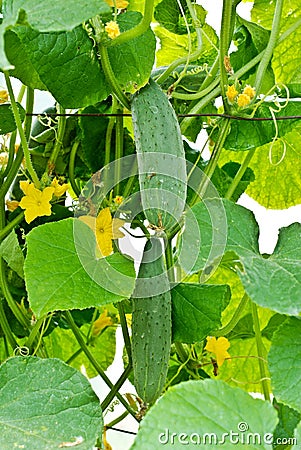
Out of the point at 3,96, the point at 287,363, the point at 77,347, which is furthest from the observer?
the point at 77,347

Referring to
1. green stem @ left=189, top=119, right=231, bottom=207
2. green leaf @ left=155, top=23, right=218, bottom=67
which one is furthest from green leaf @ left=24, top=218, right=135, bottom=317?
green leaf @ left=155, top=23, right=218, bottom=67

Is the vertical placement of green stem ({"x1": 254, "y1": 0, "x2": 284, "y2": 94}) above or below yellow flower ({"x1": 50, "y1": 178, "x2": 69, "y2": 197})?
above

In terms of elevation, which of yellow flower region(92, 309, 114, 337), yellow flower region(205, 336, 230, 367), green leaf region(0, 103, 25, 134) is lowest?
yellow flower region(92, 309, 114, 337)

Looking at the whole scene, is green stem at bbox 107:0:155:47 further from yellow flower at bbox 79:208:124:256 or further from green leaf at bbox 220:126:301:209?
green leaf at bbox 220:126:301:209

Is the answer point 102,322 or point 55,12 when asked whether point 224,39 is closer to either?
point 55,12

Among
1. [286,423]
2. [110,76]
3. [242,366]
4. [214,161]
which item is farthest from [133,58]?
[242,366]

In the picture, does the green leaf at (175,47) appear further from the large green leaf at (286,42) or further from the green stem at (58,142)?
the green stem at (58,142)
